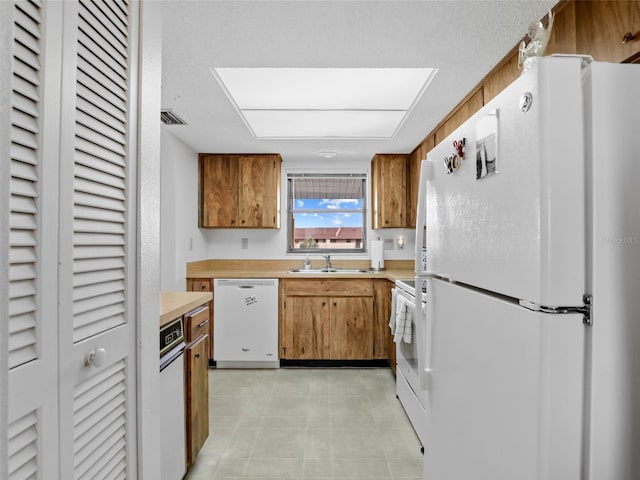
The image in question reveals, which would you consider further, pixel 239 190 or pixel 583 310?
pixel 239 190

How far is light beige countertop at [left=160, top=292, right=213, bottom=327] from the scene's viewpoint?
1406 mm

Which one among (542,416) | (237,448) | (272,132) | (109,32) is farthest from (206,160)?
(542,416)

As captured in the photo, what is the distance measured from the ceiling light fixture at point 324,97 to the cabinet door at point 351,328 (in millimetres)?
1618

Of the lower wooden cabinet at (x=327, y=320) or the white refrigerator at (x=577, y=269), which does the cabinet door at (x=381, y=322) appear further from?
the white refrigerator at (x=577, y=269)

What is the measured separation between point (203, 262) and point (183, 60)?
2.42 meters

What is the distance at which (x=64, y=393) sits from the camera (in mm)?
645

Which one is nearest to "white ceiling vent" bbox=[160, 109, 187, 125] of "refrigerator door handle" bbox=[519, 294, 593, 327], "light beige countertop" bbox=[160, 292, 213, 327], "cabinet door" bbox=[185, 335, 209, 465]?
"light beige countertop" bbox=[160, 292, 213, 327]

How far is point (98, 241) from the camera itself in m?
0.75

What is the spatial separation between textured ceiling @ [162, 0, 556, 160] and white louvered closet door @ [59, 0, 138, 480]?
75 cm

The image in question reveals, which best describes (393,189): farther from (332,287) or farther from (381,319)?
(381,319)

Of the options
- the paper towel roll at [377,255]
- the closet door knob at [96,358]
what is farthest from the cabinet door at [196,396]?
the paper towel roll at [377,255]

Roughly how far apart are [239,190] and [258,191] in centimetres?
21

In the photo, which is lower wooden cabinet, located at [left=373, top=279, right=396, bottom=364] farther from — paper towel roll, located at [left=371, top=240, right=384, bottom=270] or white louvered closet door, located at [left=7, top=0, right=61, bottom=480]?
white louvered closet door, located at [left=7, top=0, right=61, bottom=480]

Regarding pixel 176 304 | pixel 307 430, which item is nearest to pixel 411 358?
pixel 307 430
